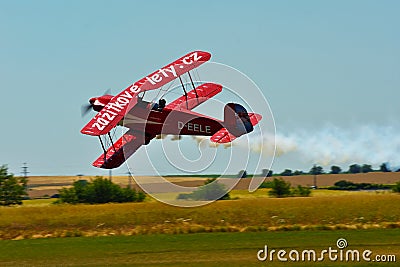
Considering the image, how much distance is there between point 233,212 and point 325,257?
18041mm

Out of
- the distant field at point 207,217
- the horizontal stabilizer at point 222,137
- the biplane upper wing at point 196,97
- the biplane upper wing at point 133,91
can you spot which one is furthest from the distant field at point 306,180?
the horizontal stabilizer at point 222,137

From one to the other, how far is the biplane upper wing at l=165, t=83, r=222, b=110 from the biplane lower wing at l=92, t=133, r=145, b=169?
2.80 m

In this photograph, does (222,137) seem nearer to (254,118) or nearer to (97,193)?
(254,118)

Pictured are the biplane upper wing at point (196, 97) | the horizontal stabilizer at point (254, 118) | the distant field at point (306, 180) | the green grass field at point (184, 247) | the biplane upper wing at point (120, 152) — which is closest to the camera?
the green grass field at point (184, 247)

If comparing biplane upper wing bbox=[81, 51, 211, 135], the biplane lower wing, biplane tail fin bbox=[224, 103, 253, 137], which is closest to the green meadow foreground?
the biplane lower wing

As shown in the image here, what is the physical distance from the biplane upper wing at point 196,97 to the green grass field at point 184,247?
705 cm

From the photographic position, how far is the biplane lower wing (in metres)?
41.5

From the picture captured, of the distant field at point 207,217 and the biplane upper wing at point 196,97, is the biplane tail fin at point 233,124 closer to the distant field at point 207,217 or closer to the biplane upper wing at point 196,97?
the biplane upper wing at point 196,97

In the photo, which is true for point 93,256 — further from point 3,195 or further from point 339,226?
point 3,195

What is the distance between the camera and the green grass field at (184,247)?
31047mm

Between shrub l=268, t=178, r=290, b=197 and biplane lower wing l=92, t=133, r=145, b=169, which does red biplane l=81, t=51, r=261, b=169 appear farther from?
shrub l=268, t=178, r=290, b=197

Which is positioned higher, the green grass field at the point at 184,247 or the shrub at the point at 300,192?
the shrub at the point at 300,192

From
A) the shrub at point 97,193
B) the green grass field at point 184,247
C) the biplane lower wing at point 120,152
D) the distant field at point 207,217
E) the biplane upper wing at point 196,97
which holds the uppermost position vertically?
the biplane upper wing at point 196,97

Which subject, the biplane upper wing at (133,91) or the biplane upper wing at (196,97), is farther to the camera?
the biplane upper wing at (196,97)
